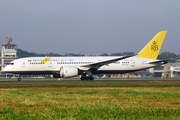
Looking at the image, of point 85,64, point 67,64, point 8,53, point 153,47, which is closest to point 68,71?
point 67,64

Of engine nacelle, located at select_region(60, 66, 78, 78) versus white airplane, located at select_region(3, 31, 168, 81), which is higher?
white airplane, located at select_region(3, 31, 168, 81)

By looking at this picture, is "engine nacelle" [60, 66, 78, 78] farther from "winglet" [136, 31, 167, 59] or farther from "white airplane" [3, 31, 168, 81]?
"winglet" [136, 31, 167, 59]

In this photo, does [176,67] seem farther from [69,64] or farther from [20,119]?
[20,119]

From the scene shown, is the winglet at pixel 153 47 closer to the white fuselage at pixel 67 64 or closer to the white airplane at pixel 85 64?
the white airplane at pixel 85 64

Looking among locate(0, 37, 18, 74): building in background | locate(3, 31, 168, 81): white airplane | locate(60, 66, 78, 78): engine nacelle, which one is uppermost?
locate(0, 37, 18, 74): building in background

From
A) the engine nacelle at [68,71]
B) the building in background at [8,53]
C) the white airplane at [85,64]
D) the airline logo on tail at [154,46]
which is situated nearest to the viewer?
the engine nacelle at [68,71]

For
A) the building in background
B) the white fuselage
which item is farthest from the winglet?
the building in background

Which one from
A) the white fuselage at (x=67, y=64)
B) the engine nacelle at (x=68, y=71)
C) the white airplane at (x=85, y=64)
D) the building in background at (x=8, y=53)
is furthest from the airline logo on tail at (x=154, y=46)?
the building in background at (x=8, y=53)

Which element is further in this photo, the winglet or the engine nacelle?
the winglet

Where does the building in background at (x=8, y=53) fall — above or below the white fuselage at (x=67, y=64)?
above

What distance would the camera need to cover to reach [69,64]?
41250mm

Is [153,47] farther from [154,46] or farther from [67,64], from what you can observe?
[67,64]

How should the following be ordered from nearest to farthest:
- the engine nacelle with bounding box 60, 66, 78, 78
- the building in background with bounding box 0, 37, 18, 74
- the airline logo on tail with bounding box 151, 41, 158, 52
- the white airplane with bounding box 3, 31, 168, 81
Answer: the engine nacelle with bounding box 60, 66, 78, 78
the white airplane with bounding box 3, 31, 168, 81
the airline logo on tail with bounding box 151, 41, 158, 52
the building in background with bounding box 0, 37, 18, 74

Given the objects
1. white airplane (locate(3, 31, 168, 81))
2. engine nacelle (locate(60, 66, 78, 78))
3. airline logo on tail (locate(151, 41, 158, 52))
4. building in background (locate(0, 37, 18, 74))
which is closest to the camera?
engine nacelle (locate(60, 66, 78, 78))
